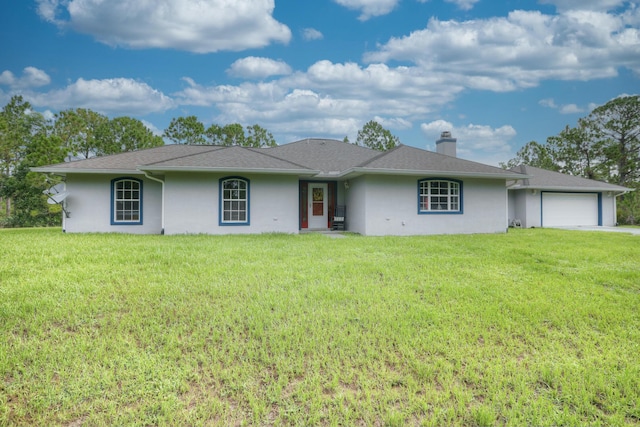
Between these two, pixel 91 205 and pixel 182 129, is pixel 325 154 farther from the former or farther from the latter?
pixel 182 129

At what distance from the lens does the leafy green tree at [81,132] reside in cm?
2945

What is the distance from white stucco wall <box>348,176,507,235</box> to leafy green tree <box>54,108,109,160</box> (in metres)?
26.0

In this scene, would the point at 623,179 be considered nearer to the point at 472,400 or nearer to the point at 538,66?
the point at 538,66

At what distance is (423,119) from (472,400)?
2277 cm

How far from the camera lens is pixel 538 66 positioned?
18156mm

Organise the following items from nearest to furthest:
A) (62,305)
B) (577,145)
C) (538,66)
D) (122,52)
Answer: (62,305), (538,66), (122,52), (577,145)

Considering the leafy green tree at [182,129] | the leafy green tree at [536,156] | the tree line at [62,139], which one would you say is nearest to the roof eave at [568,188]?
the leafy green tree at [536,156]

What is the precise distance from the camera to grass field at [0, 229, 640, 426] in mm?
2896

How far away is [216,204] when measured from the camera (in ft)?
41.9

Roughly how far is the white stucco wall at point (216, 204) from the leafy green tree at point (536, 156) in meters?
28.4

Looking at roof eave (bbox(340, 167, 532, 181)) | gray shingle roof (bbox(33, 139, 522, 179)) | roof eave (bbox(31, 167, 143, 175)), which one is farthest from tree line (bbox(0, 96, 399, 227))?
roof eave (bbox(340, 167, 532, 181))

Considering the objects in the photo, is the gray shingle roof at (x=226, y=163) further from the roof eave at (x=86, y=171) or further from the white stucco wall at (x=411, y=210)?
the white stucco wall at (x=411, y=210)

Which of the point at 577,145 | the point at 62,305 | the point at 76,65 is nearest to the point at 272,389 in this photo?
the point at 62,305

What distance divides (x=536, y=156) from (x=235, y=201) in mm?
32060
